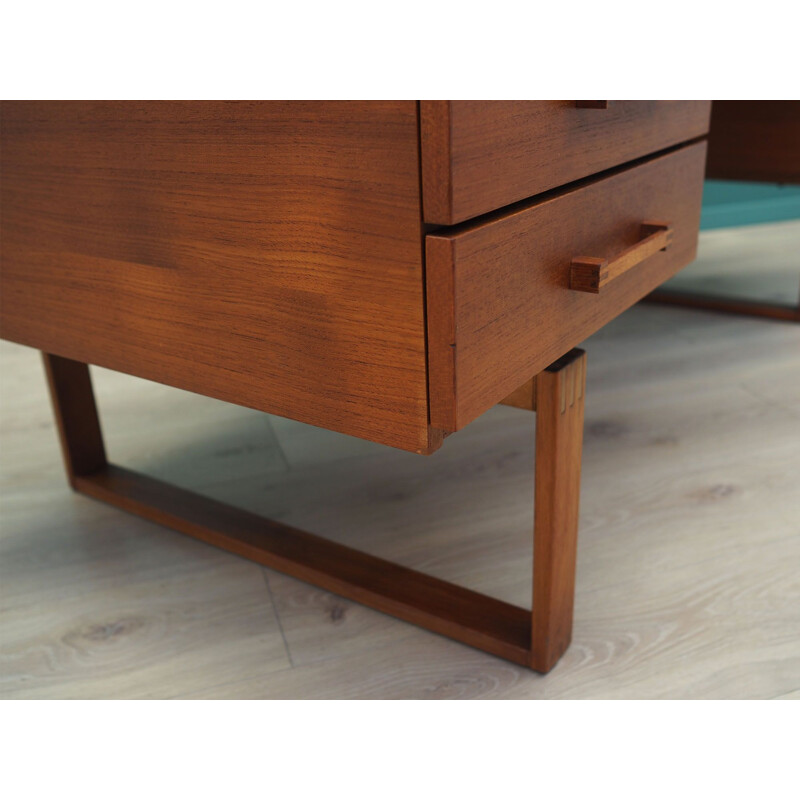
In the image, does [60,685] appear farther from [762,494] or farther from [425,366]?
[762,494]

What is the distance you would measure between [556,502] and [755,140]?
1011 mm

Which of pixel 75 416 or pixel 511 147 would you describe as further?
pixel 75 416

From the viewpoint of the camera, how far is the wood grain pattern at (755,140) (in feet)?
4.39

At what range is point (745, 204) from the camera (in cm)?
230

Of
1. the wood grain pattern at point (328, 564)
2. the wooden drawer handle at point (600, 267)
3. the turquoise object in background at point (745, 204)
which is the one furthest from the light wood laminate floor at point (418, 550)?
the turquoise object in background at point (745, 204)

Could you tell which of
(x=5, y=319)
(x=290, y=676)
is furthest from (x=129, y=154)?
(x=290, y=676)

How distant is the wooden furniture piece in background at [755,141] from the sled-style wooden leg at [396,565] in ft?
3.07

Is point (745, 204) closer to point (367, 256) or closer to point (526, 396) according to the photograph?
point (526, 396)

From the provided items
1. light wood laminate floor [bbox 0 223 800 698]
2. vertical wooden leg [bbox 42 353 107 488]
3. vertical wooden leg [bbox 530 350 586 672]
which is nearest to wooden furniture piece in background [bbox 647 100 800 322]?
light wood laminate floor [bbox 0 223 800 698]

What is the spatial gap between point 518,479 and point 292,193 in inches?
24.1

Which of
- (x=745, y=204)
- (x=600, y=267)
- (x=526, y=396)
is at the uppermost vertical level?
(x=600, y=267)

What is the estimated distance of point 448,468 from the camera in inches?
41.2

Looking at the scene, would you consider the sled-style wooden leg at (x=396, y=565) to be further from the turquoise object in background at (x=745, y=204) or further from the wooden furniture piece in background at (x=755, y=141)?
the turquoise object in background at (x=745, y=204)

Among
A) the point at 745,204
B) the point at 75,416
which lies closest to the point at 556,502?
the point at 75,416
